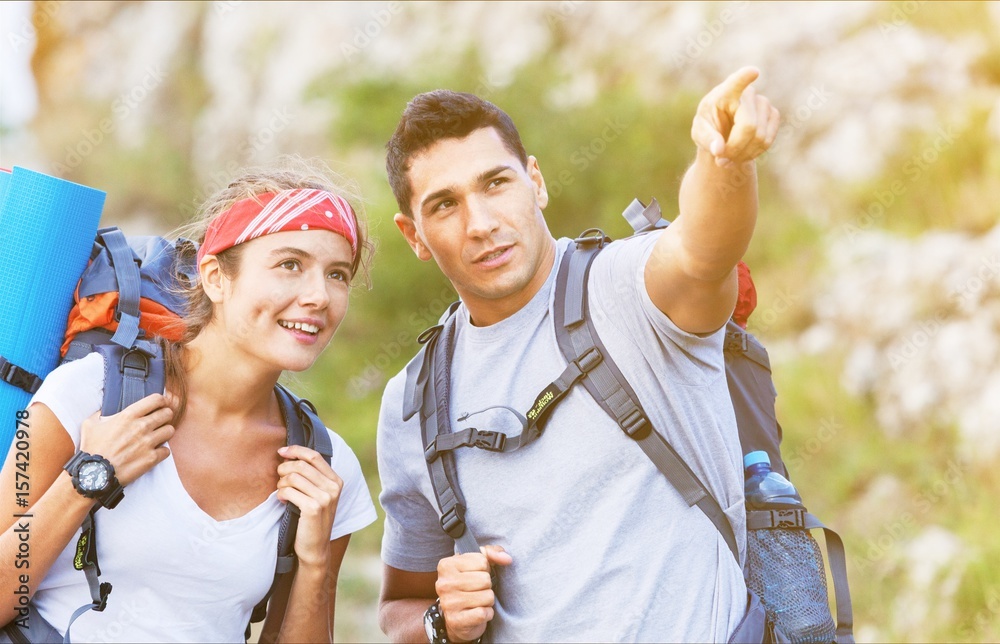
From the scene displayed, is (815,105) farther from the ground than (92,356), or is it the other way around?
(815,105)

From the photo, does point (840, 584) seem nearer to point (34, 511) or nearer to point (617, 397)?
point (617, 397)

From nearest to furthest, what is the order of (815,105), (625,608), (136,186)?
(625,608)
(815,105)
(136,186)

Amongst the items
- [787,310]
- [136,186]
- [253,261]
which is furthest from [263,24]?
[253,261]

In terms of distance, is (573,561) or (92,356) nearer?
(573,561)

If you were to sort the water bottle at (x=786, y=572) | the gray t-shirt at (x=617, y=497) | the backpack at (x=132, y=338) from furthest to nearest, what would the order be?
the backpack at (x=132, y=338), the water bottle at (x=786, y=572), the gray t-shirt at (x=617, y=497)

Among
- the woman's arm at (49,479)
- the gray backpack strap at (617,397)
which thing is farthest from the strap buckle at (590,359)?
the woman's arm at (49,479)

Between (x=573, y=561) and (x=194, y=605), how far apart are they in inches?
45.1

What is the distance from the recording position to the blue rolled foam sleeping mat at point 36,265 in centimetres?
274

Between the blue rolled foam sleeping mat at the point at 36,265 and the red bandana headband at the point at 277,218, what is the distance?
41 centimetres

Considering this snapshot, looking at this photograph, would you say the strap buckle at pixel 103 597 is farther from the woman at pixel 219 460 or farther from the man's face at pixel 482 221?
the man's face at pixel 482 221

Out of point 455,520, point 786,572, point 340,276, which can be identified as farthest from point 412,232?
point 786,572

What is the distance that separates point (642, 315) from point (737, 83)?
74cm

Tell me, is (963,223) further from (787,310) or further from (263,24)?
(263,24)

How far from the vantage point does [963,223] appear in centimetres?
758
